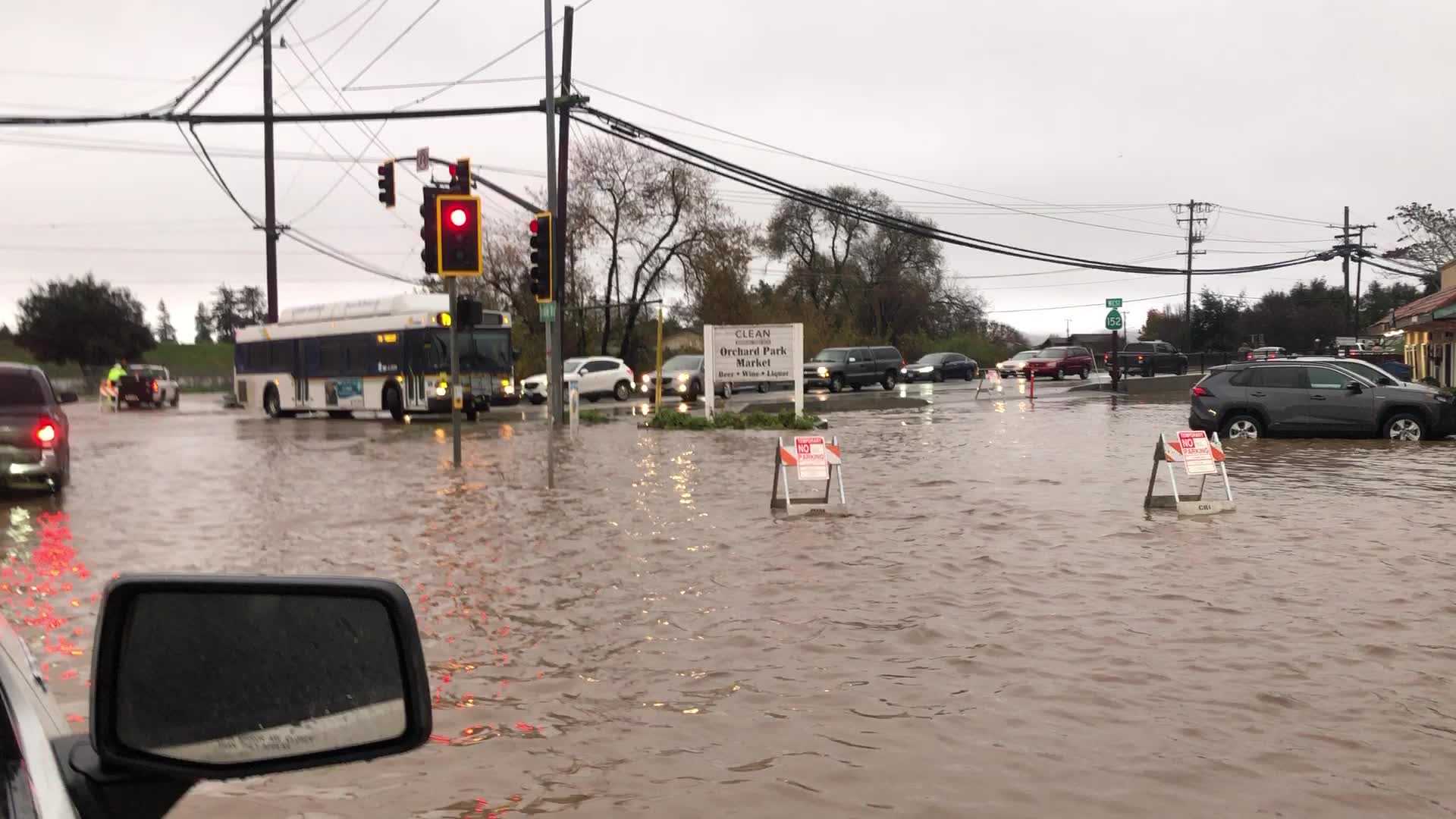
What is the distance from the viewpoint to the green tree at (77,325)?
9512 centimetres

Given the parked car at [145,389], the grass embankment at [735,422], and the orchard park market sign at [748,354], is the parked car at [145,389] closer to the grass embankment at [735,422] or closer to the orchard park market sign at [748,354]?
the grass embankment at [735,422]

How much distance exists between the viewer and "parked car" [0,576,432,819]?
71.9 inches

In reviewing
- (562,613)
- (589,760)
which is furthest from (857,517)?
(589,760)

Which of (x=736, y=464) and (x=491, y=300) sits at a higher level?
(x=491, y=300)

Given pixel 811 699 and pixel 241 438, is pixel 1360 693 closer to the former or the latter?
pixel 811 699

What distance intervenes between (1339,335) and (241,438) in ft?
300

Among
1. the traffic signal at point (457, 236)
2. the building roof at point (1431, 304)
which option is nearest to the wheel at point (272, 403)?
the traffic signal at point (457, 236)

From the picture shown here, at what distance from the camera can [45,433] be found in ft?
54.9

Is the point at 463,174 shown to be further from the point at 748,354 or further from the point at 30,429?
the point at 748,354

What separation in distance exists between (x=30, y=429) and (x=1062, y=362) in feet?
178

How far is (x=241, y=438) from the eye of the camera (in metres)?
29.6

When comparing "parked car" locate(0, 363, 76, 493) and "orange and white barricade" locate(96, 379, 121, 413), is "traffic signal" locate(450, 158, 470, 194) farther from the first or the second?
"orange and white barricade" locate(96, 379, 121, 413)

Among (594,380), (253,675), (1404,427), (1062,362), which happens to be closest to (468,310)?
(1404,427)

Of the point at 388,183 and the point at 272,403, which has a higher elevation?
the point at 388,183
